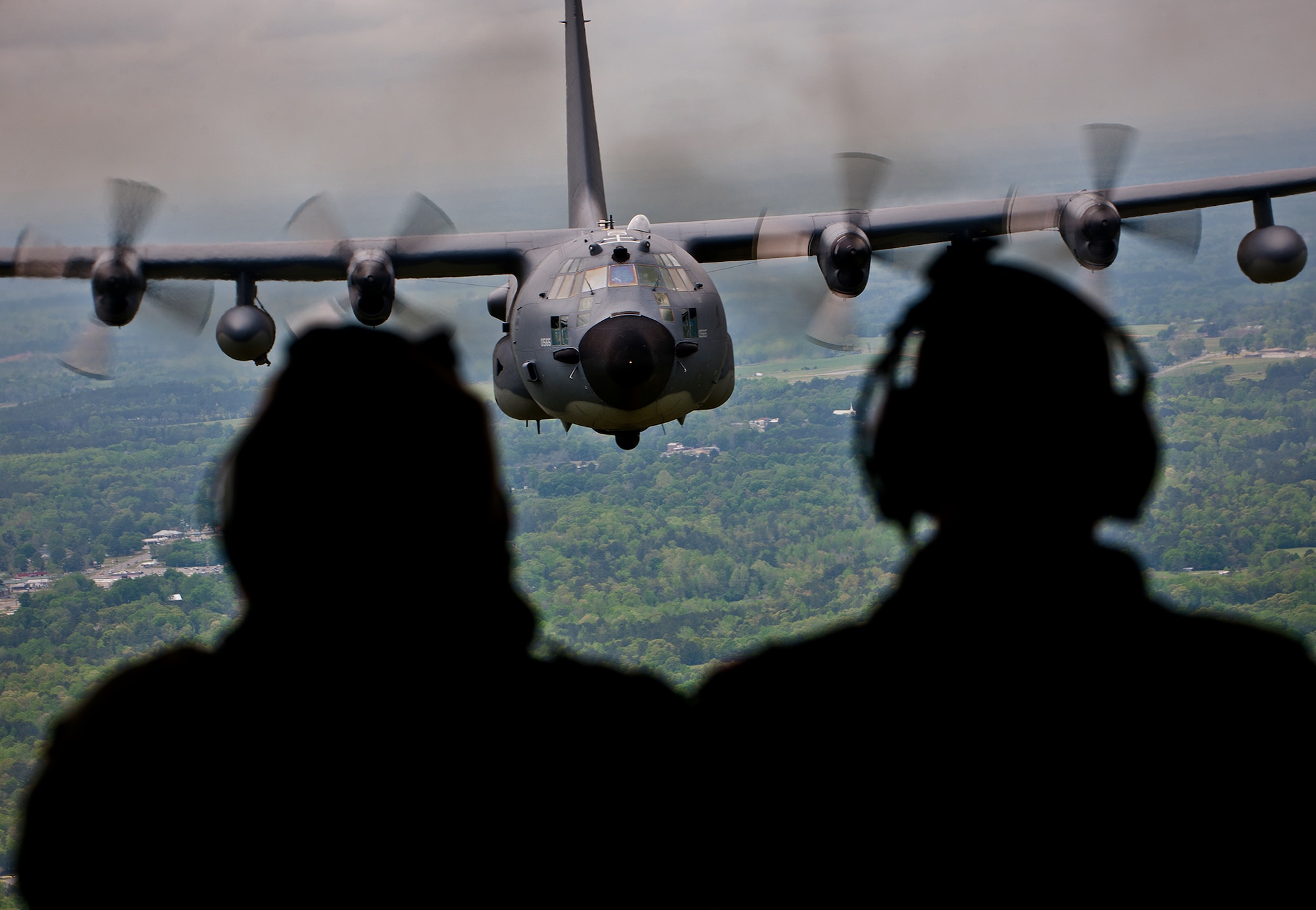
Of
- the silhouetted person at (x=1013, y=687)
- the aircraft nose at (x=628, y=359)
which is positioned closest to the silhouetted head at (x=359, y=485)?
the silhouetted person at (x=1013, y=687)

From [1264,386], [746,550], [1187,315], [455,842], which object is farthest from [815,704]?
[1187,315]

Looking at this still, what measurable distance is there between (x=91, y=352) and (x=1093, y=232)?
64.8ft

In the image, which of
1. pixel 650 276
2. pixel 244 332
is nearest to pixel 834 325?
pixel 650 276

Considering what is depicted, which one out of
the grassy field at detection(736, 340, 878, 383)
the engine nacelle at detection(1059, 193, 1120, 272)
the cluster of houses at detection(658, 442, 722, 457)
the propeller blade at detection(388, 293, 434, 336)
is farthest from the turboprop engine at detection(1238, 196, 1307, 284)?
the grassy field at detection(736, 340, 878, 383)

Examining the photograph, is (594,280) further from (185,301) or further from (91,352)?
(91,352)

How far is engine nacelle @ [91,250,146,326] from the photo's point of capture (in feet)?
68.2

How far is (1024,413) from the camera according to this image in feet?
7.98

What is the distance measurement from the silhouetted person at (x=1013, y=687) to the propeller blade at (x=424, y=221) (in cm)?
2125

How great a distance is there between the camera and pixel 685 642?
2980 inches

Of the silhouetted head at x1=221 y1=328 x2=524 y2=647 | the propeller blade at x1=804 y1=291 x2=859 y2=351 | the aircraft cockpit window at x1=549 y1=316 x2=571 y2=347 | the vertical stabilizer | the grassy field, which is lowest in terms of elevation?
the silhouetted head at x1=221 y1=328 x2=524 y2=647

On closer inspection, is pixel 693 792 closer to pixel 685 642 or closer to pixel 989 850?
pixel 989 850

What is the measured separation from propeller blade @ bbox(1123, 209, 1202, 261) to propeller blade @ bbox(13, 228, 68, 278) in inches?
825

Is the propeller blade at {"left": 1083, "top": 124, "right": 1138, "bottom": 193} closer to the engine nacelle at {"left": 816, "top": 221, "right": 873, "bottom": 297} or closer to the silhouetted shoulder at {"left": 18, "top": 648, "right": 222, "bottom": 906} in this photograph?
the engine nacelle at {"left": 816, "top": 221, "right": 873, "bottom": 297}

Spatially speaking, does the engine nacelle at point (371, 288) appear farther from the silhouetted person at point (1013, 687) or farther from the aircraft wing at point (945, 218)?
the silhouetted person at point (1013, 687)
